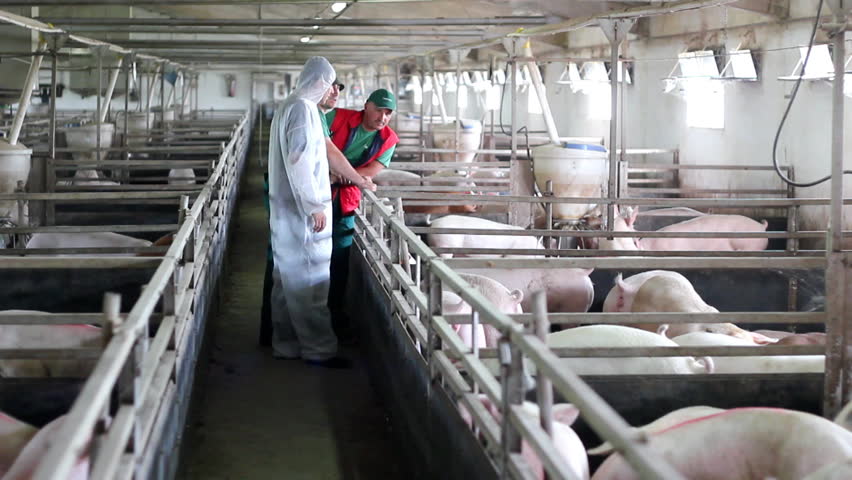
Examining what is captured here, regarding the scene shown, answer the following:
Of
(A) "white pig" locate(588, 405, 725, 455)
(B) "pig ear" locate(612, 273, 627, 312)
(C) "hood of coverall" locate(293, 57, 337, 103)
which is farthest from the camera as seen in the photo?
(B) "pig ear" locate(612, 273, 627, 312)

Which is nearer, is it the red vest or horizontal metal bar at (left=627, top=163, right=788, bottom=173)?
the red vest

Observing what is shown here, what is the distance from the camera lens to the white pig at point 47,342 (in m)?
4.04

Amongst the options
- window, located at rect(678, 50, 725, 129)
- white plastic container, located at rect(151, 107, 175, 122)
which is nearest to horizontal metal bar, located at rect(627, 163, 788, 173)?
window, located at rect(678, 50, 725, 129)

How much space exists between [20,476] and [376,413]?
8.17ft

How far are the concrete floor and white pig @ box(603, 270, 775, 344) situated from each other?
57.7 inches

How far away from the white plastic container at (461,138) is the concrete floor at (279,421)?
7.78 m

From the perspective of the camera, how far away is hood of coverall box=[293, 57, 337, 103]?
5.66 metres

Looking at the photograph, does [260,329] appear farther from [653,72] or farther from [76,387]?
[653,72]

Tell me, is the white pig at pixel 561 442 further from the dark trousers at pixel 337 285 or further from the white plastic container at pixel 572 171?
the white plastic container at pixel 572 171

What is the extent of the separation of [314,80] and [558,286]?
182 cm

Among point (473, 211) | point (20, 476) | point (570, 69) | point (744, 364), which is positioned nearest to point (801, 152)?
point (473, 211)

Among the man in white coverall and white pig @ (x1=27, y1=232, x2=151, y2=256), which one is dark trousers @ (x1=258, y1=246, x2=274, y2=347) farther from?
white pig @ (x1=27, y1=232, x2=151, y2=256)

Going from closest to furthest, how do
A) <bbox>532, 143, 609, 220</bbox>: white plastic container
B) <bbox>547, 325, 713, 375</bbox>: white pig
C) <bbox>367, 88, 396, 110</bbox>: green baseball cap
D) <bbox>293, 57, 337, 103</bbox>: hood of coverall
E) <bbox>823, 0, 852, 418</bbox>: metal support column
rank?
<bbox>823, 0, 852, 418</bbox>: metal support column
<bbox>547, 325, 713, 375</bbox>: white pig
<bbox>293, 57, 337, 103</bbox>: hood of coverall
<bbox>367, 88, 396, 110</bbox>: green baseball cap
<bbox>532, 143, 609, 220</bbox>: white plastic container

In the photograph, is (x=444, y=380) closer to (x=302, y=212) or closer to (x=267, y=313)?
(x=302, y=212)
